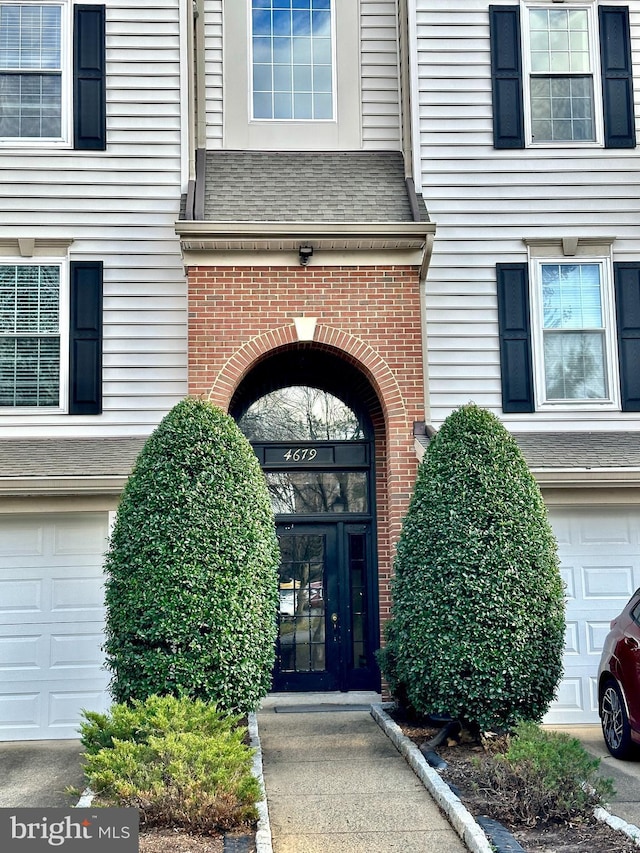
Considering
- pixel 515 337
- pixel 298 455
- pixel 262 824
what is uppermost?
pixel 515 337

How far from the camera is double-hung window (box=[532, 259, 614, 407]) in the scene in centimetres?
1116

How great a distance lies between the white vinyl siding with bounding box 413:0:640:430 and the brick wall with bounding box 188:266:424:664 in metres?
0.43

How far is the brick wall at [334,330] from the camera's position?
1066cm

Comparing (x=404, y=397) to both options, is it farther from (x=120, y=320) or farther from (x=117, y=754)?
(x=117, y=754)

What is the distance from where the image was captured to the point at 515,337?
11.1 m

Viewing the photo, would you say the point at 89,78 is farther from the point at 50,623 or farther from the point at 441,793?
the point at 441,793

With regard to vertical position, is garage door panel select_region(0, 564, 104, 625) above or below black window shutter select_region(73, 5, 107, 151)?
below

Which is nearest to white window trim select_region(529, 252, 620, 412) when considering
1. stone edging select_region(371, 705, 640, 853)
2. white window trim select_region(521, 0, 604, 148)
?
white window trim select_region(521, 0, 604, 148)

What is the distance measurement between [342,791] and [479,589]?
198cm

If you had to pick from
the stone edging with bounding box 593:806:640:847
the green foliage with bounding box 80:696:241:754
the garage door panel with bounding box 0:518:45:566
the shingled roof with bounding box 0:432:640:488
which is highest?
the shingled roof with bounding box 0:432:640:488

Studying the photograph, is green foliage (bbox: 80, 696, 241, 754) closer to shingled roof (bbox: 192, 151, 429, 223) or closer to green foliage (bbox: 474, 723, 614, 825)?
green foliage (bbox: 474, 723, 614, 825)

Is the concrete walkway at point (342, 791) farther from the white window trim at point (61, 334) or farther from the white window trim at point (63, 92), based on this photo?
the white window trim at point (63, 92)

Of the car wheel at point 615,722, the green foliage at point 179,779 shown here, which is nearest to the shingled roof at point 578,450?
the car wheel at point 615,722

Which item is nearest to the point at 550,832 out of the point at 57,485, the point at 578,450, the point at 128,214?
the point at 578,450
